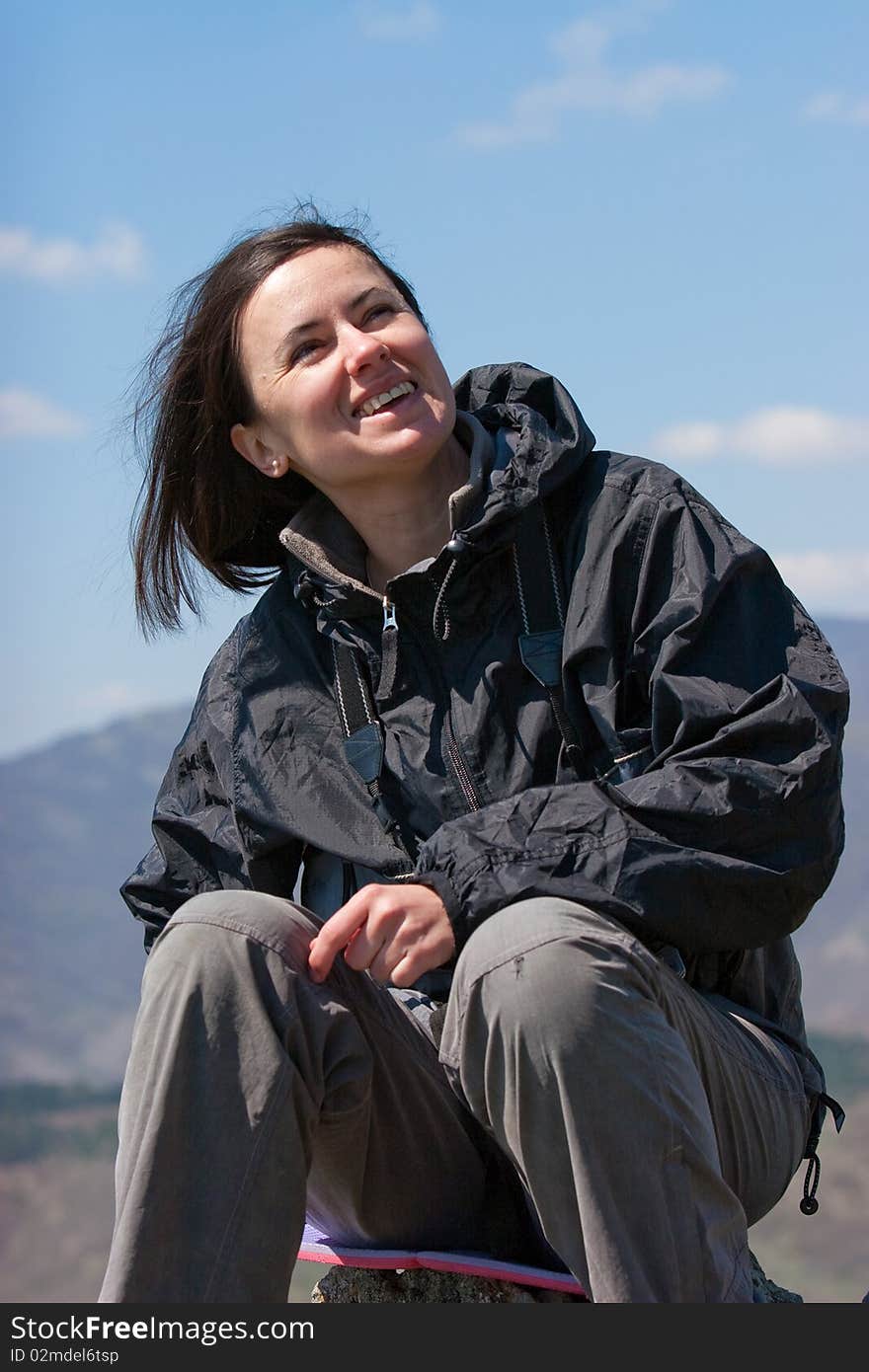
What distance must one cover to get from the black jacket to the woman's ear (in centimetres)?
11

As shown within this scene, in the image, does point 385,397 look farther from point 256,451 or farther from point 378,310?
point 256,451

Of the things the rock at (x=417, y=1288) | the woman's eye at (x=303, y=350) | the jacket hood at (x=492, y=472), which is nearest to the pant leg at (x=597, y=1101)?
the rock at (x=417, y=1288)

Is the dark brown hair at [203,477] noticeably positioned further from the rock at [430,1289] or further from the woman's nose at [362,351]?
the rock at [430,1289]

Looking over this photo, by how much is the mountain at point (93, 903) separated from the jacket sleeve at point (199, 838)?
77327 mm

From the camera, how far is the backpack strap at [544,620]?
9.96 feet

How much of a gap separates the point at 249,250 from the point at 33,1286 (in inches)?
2570

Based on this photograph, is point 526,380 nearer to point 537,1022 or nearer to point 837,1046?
point 537,1022

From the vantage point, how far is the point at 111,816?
128 metres

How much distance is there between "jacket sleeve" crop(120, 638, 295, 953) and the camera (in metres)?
3.31

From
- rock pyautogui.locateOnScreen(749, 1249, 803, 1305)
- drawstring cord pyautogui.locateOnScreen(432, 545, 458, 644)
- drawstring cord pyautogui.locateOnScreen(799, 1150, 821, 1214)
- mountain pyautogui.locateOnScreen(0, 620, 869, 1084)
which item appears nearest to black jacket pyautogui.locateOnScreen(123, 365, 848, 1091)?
drawstring cord pyautogui.locateOnScreen(432, 545, 458, 644)

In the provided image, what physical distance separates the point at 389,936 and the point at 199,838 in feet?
2.60

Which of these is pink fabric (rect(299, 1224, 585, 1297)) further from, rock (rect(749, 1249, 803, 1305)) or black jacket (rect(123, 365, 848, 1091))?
black jacket (rect(123, 365, 848, 1091))

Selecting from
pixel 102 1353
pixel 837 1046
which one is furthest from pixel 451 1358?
pixel 837 1046

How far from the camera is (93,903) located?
11731 cm
